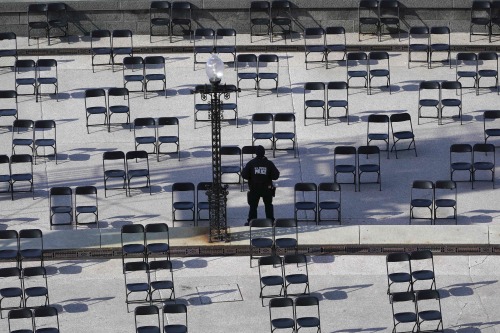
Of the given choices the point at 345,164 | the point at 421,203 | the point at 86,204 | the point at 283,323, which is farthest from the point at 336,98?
the point at 283,323

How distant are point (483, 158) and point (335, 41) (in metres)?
6.46

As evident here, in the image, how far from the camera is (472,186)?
3117cm

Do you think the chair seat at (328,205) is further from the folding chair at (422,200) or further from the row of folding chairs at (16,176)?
the row of folding chairs at (16,176)

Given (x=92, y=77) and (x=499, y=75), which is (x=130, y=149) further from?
(x=499, y=75)

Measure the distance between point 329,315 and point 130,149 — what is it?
795 centimetres

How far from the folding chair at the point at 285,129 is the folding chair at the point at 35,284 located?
699 centimetres

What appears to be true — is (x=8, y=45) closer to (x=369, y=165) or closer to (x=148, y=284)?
(x=369, y=165)

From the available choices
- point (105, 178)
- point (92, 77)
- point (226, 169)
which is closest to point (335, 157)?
point (226, 169)

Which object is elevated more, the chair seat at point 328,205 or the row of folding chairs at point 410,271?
the chair seat at point 328,205

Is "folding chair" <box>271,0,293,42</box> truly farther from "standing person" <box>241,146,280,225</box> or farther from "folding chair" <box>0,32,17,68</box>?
"standing person" <box>241,146,280,225</box>

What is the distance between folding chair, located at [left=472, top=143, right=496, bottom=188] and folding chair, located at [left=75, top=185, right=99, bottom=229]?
7258mm

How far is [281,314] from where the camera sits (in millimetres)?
26312

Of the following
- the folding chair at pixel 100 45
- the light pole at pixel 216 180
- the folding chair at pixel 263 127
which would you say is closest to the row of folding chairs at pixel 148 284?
the light pole at pixel 216 180

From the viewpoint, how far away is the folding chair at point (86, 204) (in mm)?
29656
